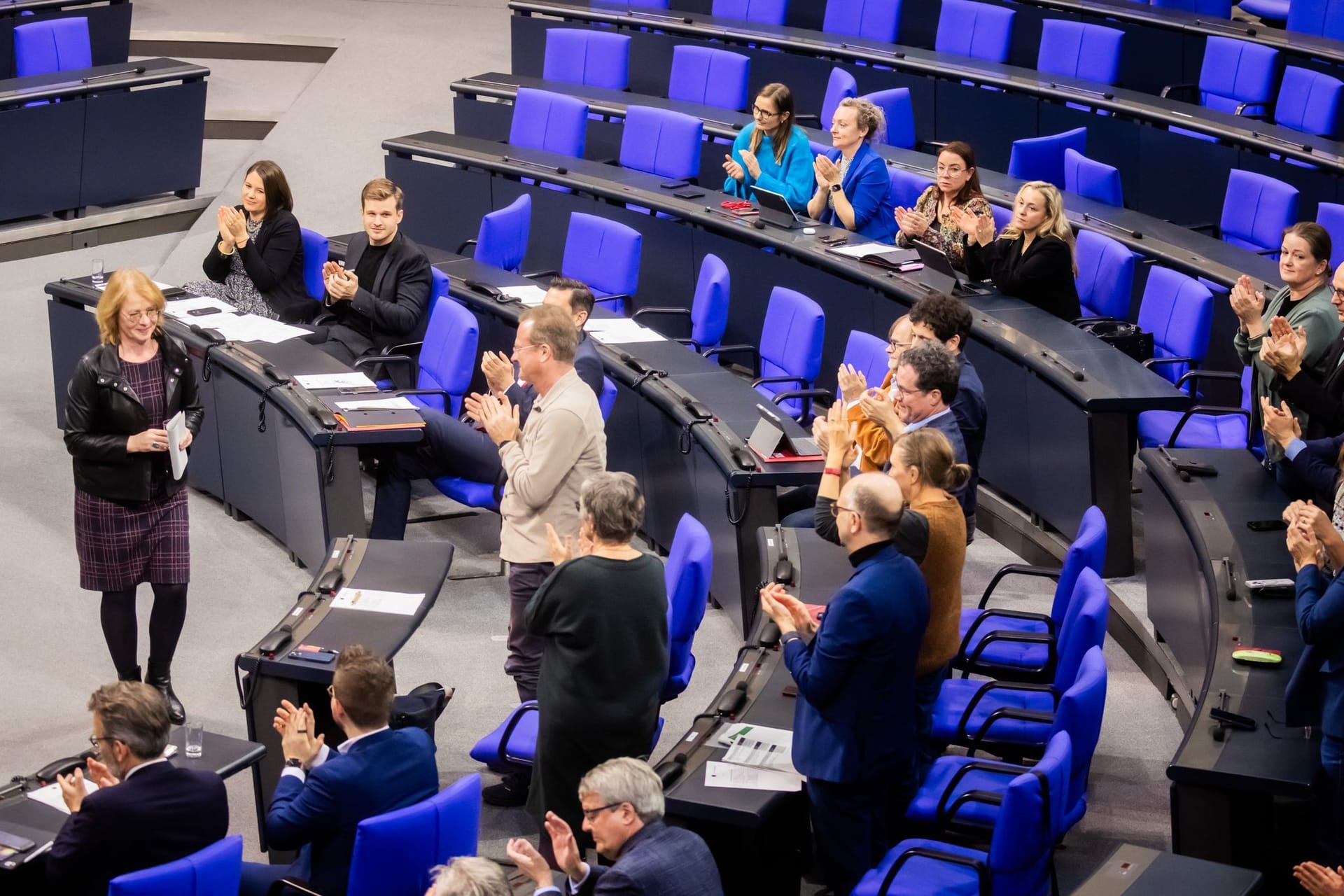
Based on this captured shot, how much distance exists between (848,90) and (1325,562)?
19.8 ft

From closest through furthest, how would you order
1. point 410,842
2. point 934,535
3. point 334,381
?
point 410,842, point 934,535, point 334,381

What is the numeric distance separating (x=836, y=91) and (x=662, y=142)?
3.87 feet

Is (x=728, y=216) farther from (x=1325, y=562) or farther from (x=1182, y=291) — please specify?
(x=1325, y=562)

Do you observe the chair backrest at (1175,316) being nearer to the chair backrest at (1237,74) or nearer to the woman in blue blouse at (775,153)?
the woman in blue blouse at (775,153)

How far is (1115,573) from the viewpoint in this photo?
268 inches

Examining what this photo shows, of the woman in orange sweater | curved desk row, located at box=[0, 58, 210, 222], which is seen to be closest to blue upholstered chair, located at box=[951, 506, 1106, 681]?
the woman in orange sweater

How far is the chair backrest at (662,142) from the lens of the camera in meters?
9.99

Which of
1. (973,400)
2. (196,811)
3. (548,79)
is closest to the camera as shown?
(196,811)

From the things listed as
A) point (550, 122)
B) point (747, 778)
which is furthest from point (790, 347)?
point (550, 122)

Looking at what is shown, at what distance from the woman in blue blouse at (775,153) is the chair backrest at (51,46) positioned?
528cm

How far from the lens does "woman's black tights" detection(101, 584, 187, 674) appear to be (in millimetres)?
5887

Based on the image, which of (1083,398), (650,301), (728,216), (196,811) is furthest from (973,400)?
(650,301)

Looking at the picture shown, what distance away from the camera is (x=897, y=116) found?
10.5 m

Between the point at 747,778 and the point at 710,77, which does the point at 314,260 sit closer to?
the point at 710,77
